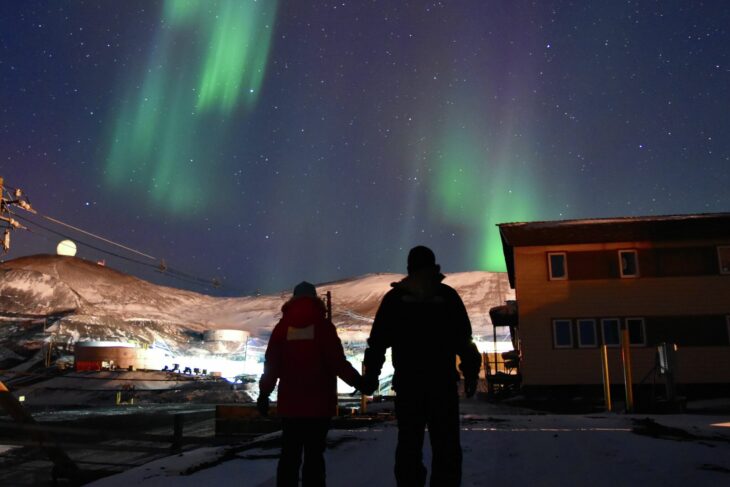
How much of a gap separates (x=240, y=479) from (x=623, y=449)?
3980 millimetres

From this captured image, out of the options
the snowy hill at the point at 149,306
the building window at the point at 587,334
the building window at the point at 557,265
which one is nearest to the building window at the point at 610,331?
the building window at the point at 587,334

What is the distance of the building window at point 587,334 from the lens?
25.2 metres

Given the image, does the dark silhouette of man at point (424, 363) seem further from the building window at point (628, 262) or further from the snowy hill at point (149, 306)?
the snowy hill at point (149, 306)

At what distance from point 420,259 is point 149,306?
181 metres

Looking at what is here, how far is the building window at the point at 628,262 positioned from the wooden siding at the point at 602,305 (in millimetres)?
218

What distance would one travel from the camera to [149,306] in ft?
563

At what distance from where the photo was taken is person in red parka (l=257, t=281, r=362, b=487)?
4.35 metres

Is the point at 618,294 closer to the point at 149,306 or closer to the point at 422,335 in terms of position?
the point at 422,335

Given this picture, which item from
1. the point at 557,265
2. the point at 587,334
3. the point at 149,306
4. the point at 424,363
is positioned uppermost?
the point at 149,306

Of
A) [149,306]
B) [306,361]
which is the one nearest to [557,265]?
[306,361]

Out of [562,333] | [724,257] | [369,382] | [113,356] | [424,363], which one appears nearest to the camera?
[424,363]

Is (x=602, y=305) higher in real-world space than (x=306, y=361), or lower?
higher

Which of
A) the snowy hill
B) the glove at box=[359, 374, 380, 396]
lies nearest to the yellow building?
the glove at box=[359, 374, 380, 396]

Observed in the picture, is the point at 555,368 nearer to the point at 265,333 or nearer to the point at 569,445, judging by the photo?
the point at 569,445
